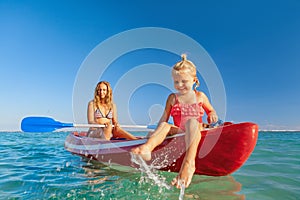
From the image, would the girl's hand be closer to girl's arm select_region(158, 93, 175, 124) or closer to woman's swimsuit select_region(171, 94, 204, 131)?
woman's swimsuit select_region(171, 94, 204, 131)

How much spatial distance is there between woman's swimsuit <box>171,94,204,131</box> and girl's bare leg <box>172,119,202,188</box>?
597mm

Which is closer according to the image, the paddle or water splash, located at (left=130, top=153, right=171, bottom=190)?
water splash, located at (left=130, top=153, right=171, bottom=190)

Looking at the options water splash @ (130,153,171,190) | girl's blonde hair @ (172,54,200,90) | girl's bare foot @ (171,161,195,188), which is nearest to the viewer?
girl's bare foot @ (171,161,195,188)

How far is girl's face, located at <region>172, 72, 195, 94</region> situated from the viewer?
3.05m

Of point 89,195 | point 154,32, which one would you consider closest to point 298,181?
point 89,195

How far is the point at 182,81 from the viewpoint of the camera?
10.1ft

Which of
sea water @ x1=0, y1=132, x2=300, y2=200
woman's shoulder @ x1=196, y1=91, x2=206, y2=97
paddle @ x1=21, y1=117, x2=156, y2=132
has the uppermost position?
woman's shoulder @ x1=196, y1=91, x2=206, y2=97

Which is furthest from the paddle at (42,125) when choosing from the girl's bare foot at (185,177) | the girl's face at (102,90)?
the girl's bare foot at (185,177)

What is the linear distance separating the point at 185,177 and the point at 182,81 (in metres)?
1.29

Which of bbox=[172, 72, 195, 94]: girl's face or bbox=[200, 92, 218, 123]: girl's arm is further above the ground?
bbox=[172, 72, 195, 94]: girl's face

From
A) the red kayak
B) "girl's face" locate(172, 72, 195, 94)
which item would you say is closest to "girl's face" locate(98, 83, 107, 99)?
the red kayak

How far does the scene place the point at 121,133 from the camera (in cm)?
553

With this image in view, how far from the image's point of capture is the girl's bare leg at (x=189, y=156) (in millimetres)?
2266

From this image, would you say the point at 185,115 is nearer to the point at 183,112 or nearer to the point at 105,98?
the point at 183,112
